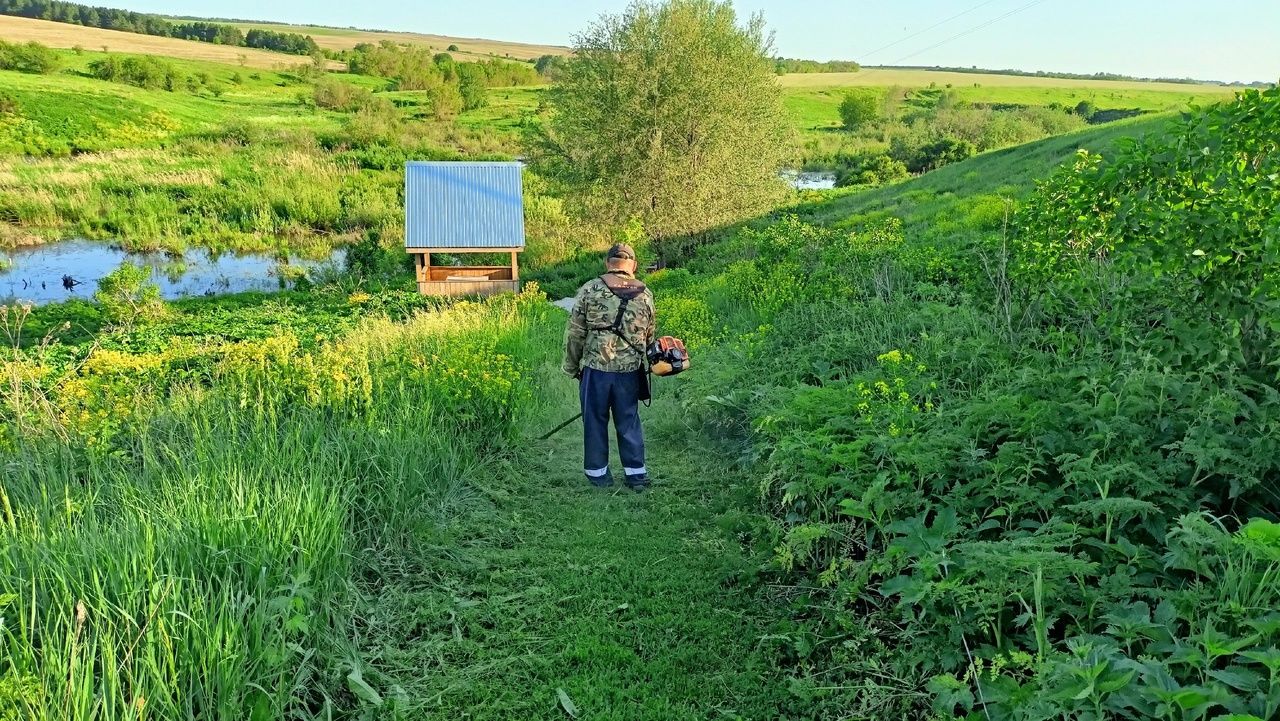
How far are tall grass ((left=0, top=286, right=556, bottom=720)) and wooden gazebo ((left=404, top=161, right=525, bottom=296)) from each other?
1142cm

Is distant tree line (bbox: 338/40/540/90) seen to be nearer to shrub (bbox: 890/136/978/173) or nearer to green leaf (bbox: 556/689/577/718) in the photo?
shrub (bbox: 890/136/978/173)

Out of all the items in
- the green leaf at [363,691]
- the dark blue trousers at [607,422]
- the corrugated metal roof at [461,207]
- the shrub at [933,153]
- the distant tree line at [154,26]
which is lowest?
the green leaf at [363,691]

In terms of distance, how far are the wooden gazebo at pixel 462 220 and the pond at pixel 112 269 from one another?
7.42 meters

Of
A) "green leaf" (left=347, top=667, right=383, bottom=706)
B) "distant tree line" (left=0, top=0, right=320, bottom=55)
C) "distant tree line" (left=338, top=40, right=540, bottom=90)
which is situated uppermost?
"distant tree line" (left=0, top=0, right=320, bottom=55)

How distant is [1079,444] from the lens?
3.47m

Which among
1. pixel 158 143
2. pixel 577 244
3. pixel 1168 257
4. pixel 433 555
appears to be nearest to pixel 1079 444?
pixel 1168 257

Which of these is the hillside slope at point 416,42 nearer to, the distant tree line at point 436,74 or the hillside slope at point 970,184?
the distant tree line at point 436,74

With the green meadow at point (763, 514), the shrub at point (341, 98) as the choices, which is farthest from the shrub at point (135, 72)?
the green meadow at point (763, 514)

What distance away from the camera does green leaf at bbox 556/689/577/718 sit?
10.7 ft

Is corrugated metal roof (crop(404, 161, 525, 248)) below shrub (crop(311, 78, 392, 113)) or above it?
below

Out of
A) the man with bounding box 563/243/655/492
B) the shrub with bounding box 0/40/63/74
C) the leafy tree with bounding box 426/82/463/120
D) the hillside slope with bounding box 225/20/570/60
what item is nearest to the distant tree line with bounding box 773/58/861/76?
the hillside slope with bounding box 225/20/570/60

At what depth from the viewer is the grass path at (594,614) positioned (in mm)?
3371

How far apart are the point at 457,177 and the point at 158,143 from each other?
3958 cm

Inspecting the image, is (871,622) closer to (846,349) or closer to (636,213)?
(846,349)
